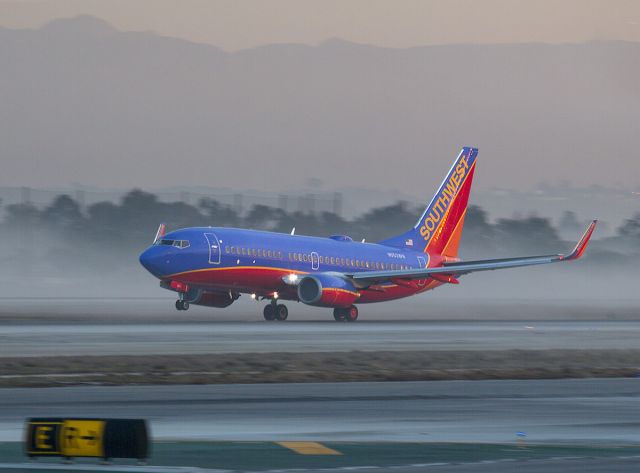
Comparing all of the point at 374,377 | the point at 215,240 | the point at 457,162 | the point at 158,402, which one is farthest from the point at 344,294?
the point at 158,402

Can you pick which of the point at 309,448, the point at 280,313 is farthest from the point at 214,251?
the point at 309,448

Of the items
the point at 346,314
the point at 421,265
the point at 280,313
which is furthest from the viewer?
the point at 421,265

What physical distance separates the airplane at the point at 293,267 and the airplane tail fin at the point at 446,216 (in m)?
0.22

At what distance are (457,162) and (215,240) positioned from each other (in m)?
18.0

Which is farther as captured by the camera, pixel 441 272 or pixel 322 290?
pixel 441 272

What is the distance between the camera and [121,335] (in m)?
36.5

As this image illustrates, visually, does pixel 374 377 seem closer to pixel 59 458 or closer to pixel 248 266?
pixel 59 458

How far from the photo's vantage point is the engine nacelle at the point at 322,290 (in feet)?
161

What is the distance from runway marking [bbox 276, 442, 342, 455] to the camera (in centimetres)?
1416

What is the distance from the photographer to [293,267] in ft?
162

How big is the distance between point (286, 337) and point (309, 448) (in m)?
22.5

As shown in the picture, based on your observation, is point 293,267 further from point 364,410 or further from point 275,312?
point 364,410

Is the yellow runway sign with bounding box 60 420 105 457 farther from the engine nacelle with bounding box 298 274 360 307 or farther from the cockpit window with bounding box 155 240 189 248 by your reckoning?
the engine nacelle with bounding box 298 274 360 307

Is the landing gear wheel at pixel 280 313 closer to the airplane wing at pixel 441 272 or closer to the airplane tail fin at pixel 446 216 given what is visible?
the airplane wing at pixel 441 272
